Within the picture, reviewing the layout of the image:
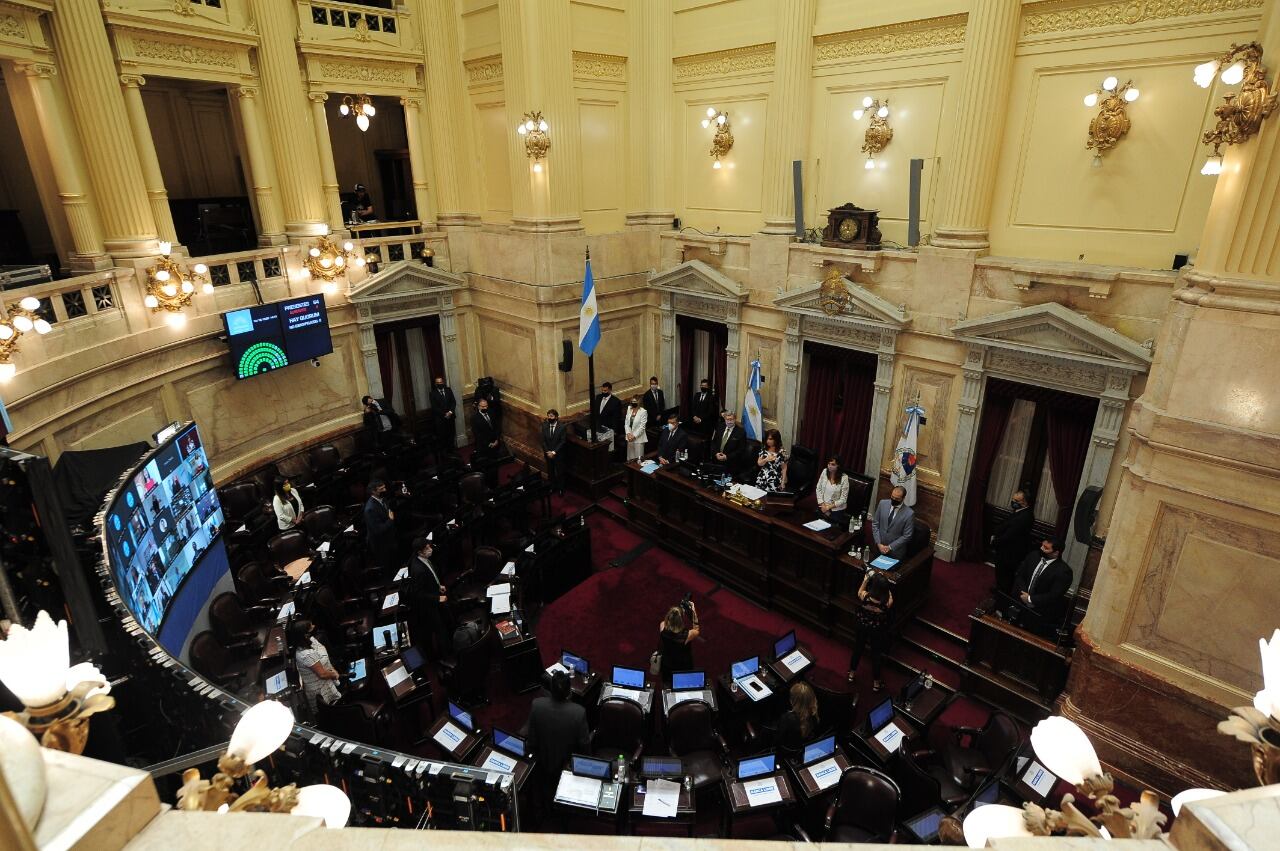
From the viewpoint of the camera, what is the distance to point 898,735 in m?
6.18

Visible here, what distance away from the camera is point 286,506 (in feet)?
31.3

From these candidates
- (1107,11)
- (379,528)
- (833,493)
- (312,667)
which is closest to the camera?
(312,667)

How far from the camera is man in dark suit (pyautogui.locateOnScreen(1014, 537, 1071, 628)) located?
7242mm

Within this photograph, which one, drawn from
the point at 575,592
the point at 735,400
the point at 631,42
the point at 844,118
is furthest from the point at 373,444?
the point at 844,118

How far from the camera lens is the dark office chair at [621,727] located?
6.23 m

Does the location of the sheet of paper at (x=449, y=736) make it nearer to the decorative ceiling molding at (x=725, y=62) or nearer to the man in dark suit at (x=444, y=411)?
the man in dark suit at (x=444, y=411)

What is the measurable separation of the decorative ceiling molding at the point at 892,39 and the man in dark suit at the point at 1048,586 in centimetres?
692

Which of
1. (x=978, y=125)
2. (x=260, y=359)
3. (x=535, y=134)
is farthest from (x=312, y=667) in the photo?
(x=978, y=125)

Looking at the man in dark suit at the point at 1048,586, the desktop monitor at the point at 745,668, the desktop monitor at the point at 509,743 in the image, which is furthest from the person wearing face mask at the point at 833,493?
the desktop monitor at the point at 509,743

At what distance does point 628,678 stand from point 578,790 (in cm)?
139

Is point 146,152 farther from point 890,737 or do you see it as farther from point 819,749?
point 890,737

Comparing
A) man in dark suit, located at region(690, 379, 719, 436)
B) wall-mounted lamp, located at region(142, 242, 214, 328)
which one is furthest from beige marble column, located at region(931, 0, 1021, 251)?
wall-mounted lamp, located at region(142, 242, 214, 328)

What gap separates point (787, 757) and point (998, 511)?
18.2 feet

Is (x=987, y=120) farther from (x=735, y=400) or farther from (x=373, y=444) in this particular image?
(x=373, y=444)
